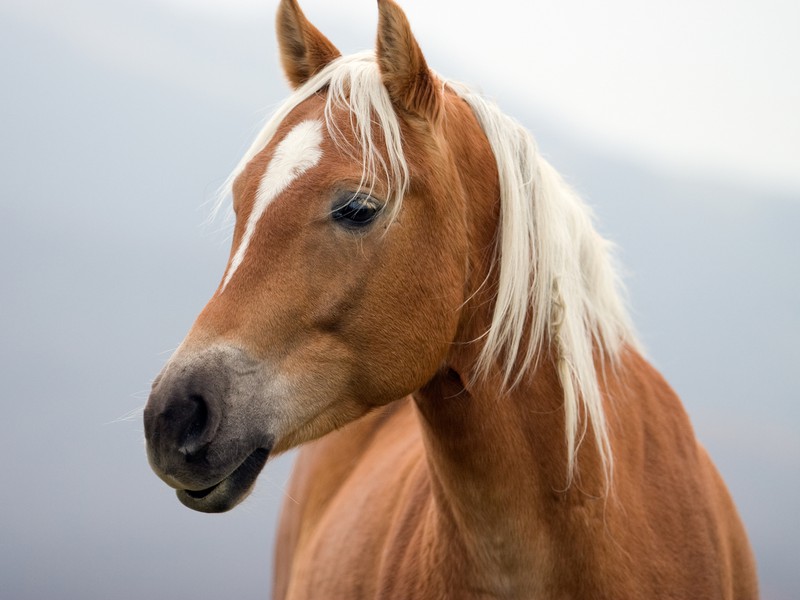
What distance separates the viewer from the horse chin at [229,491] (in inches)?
61.7

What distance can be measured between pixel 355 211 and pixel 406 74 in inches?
14.4

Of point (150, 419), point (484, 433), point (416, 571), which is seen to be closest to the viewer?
point (150, 419)

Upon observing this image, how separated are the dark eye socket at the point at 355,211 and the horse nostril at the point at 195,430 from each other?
1.55 feet

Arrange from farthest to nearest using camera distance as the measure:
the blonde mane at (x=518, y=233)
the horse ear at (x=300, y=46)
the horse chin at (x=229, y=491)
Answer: the horse ear at (x=300, y=46) < the blonde mane at (x=518, y=233) < the horse chin at (x=229, y=491)

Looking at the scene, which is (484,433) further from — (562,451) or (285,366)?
(285,366)

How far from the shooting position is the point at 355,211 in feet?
5.38

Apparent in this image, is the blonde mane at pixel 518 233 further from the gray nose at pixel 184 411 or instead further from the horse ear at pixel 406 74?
the gray nose at pixel 184 411

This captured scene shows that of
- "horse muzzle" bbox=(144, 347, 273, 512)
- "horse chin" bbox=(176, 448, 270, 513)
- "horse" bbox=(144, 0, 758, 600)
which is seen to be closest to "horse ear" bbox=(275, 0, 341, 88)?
"horse" bbox=(144, 0, 758, 600)

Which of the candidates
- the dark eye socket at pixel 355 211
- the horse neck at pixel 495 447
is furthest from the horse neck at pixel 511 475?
the dark eye socket at pixel 355 211

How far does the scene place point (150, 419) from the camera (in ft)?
4.80

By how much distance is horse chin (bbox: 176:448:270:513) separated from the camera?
61.7 inches

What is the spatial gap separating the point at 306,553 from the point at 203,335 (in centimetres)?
176

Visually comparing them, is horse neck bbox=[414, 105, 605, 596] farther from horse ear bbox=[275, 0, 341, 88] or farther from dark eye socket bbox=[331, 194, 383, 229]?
horse ear bbox=[275, 0, 341, 88]

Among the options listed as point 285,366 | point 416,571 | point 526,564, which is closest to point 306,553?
point 416,571
